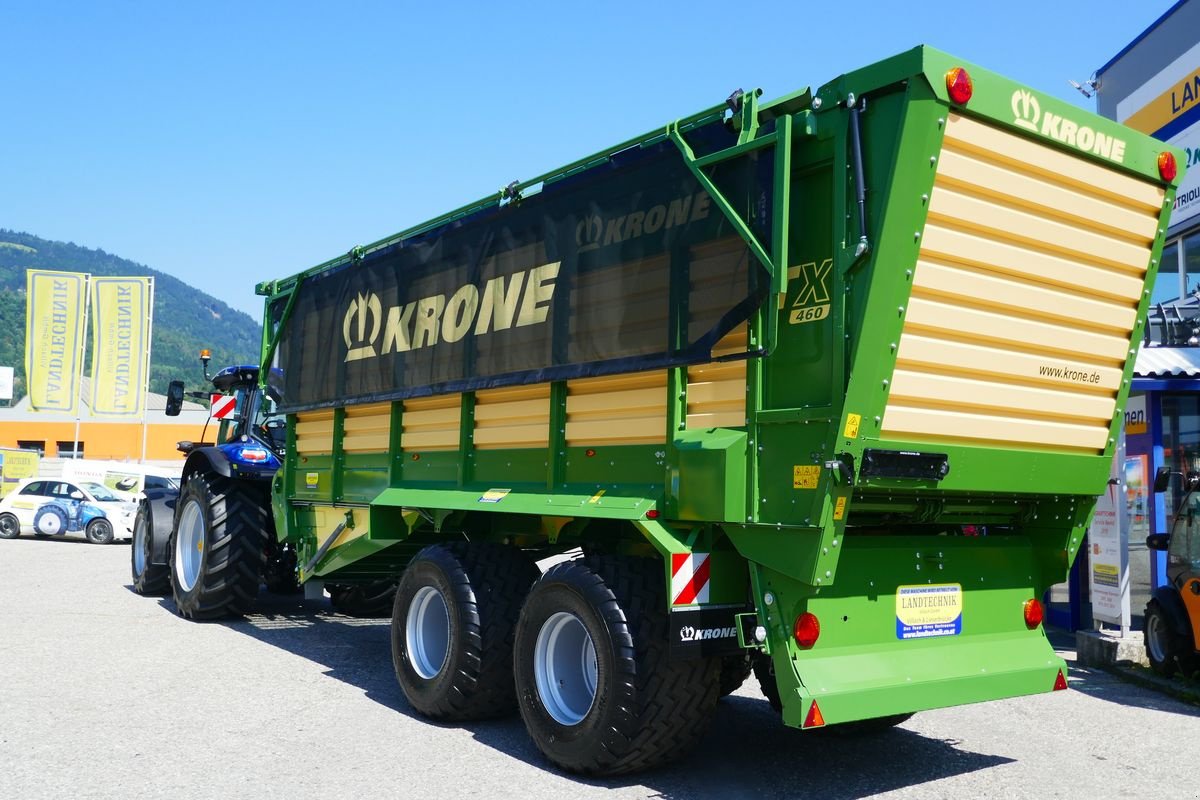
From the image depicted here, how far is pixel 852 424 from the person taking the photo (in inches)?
170

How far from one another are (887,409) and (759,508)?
2.28 feet

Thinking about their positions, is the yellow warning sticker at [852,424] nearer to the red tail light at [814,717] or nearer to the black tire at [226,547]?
the red tail light at [814,717]

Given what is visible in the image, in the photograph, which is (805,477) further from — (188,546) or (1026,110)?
(188,546)

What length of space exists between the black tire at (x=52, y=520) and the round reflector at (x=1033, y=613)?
867 inches

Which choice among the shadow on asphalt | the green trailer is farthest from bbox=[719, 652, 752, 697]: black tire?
the shadow on asphalt

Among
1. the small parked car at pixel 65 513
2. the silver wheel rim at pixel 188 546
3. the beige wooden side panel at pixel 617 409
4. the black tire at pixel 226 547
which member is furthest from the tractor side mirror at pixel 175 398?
the small parked car at pixel 65 513

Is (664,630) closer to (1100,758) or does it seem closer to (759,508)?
(759,508)

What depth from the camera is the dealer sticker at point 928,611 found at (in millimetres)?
4992

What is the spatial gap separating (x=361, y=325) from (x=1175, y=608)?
6.45 metres

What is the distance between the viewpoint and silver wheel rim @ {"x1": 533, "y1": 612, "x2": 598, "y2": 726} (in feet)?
17.3

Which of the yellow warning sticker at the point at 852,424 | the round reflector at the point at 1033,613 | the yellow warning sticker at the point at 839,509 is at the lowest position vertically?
the round reflector at the point at 1033,613

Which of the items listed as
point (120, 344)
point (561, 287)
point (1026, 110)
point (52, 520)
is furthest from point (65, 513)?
point (1026, 110)

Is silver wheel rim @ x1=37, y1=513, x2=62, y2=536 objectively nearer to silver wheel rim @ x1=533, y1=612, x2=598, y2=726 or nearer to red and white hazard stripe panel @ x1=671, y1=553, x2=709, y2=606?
silver wheel rim @ x1=533, y1=612, x2=598, y2=726

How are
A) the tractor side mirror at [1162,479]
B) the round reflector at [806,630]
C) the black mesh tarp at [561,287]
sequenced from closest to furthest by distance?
the round reflector at [806,630] < the black mesh tarp at [561,287] < the tractor side mirror at [1162,479]
